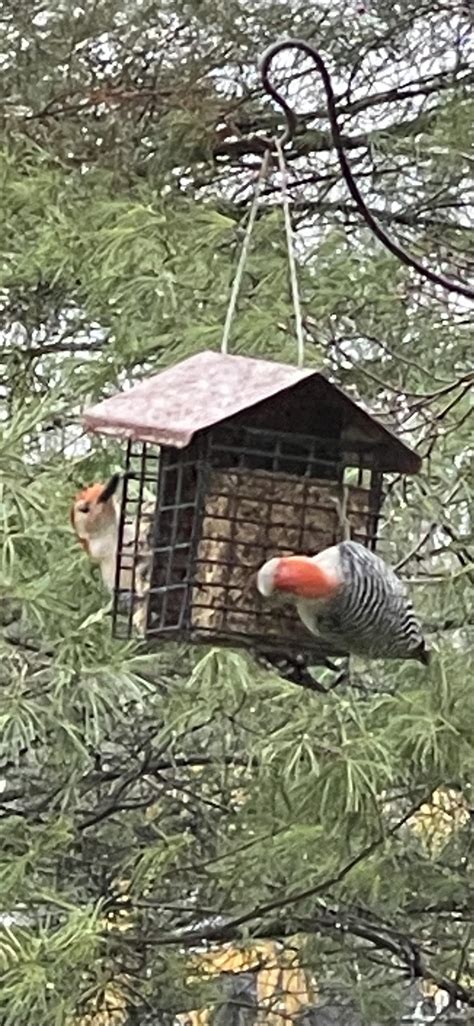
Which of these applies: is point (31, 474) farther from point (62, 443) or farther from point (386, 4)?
point (386, 4)

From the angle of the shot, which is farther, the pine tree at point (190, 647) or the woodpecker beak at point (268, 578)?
the pine tree at point (190, 647)

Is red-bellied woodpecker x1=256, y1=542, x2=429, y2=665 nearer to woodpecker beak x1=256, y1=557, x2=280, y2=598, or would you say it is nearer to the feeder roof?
woodpecker beak x1=256, y1=557, x2=280, y2=598

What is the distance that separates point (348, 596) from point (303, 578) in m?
0.05

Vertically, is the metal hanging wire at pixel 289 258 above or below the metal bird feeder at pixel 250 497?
above

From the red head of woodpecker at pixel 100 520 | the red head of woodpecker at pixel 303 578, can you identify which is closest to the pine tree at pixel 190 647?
the red head of woodpecker at pixel 100 520

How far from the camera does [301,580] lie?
141 centimetres

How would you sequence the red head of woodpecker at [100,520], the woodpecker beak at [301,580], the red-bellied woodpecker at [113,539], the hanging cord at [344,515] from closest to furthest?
1. the woodpecker beak at [301,580]
2. the hanging cord at [344,515]
3. the red-bellied woodpecker at [113,539]
4. the red head of woodpecker at [100,520]

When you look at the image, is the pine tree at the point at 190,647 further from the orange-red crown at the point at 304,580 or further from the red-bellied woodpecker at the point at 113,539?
the orange-red crown at the point at 304,580

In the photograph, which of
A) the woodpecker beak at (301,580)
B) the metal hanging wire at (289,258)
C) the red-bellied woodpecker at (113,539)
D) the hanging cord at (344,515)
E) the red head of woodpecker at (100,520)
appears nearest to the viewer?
the woodpecker beak at (301,580)

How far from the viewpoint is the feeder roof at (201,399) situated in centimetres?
145

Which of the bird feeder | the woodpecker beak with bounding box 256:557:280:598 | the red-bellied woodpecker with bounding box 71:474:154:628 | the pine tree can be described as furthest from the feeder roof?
the pine tree

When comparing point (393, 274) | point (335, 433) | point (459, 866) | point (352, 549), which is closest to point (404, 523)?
point (393, 274)

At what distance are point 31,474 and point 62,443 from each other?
32 centimetres

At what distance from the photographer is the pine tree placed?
236cm
